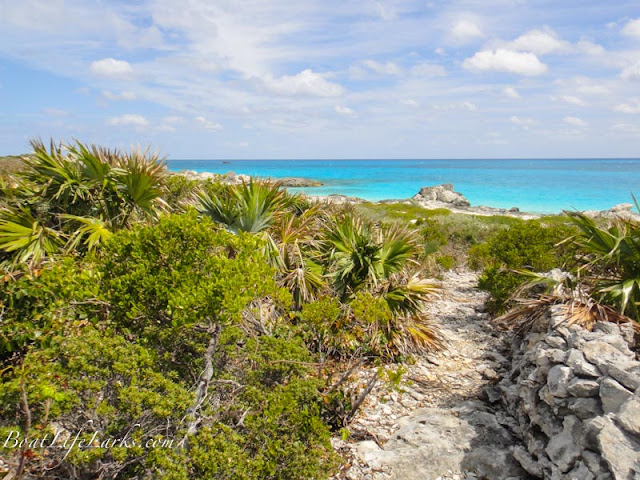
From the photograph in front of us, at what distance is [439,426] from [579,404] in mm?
1488

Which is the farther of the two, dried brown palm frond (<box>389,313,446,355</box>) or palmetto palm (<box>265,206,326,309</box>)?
dried brown palm frond (<box>389,313,446,355</box>)

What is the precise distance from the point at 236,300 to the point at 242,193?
3.51 metres

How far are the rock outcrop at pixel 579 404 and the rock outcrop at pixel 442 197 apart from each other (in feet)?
131

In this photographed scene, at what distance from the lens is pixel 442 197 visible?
45938 mm

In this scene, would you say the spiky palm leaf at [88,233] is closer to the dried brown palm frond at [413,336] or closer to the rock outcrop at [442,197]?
the dried brown palm frond at [413,336]

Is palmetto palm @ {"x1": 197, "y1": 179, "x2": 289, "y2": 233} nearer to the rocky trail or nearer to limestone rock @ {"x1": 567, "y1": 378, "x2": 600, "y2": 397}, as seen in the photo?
the rocky trail

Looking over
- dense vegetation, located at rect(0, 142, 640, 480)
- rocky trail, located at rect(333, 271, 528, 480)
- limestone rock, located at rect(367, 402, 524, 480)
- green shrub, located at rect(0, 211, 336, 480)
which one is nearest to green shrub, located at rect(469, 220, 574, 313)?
rocky trail, located at rect(333, 271, 528, 480)

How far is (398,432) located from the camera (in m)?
4.60

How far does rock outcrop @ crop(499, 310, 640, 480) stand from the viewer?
3.05 m

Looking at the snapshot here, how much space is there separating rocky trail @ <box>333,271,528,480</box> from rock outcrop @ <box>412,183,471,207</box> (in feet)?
127

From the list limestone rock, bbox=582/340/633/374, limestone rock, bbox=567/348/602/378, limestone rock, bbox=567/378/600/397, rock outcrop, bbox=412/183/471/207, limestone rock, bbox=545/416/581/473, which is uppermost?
limestone rock, bbox=582/340/633/374

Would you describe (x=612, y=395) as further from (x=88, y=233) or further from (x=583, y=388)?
(x=88, y=233)

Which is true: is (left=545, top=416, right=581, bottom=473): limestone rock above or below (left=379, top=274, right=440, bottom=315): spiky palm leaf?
below

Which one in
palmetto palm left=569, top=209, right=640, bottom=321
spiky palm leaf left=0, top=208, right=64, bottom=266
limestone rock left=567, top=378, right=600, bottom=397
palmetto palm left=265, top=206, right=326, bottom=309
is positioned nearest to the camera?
limestone rock left=567, top=378, right=600, bottom=397
